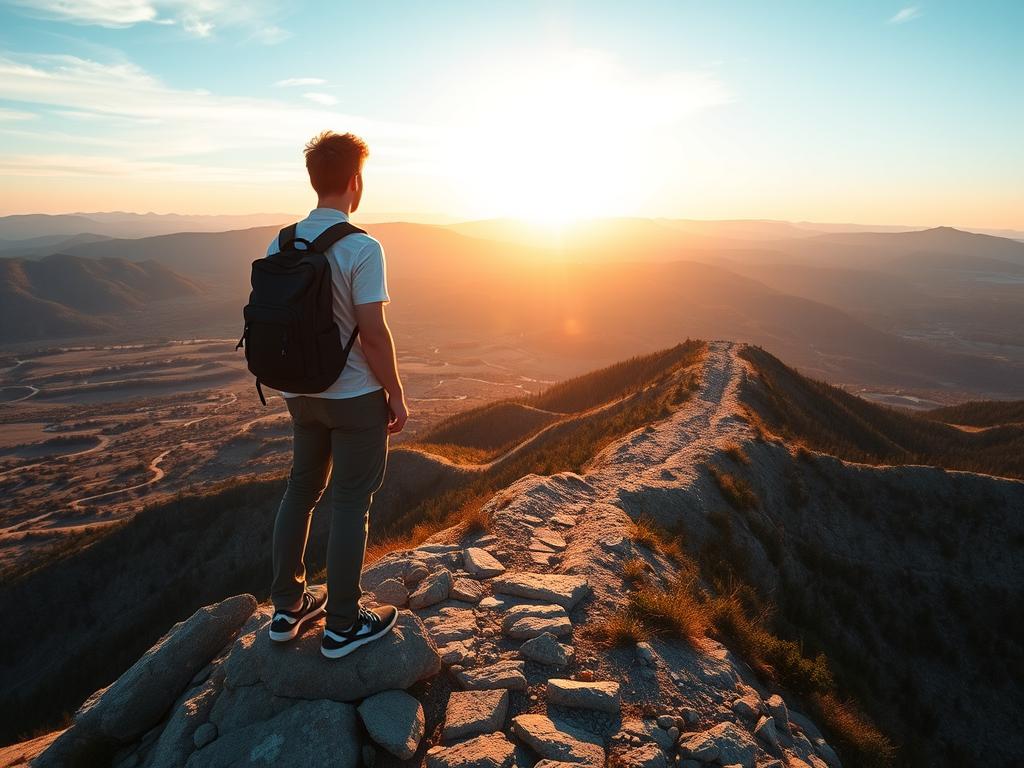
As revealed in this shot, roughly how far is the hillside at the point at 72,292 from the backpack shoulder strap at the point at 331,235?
16658 cm

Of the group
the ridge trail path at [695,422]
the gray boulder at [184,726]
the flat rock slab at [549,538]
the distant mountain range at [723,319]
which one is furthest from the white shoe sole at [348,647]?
the distant mountain range at [723,319]

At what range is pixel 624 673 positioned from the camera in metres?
4.74

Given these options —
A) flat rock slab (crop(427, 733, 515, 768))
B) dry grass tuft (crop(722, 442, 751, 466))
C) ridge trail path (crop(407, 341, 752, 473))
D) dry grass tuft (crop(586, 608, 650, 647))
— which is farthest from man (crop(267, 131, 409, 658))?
dry grass tuft (crop(722, 442, 751, 466))

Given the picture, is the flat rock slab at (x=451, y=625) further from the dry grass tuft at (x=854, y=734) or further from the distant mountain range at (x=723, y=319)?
the distant mountain range at (x=723, y=319)

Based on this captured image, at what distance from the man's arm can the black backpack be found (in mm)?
136

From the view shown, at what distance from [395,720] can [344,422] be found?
2036 mm

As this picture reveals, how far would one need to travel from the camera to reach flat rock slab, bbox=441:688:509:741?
3.77 meters

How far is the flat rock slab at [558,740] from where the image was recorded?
3.64 metres

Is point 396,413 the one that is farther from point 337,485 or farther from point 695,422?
point 695,422

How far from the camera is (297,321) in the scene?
3.12 m

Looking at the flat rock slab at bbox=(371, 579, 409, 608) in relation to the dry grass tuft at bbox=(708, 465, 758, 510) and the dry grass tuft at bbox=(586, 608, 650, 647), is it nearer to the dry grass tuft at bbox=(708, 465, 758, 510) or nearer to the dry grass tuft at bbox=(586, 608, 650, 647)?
the dry grass tuft at bbox=(586, 608, 650, 647)

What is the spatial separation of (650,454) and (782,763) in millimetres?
9036

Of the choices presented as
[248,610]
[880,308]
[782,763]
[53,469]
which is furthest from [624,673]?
[880,308]

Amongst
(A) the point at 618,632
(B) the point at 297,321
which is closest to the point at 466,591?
(A) the point at 618,632
